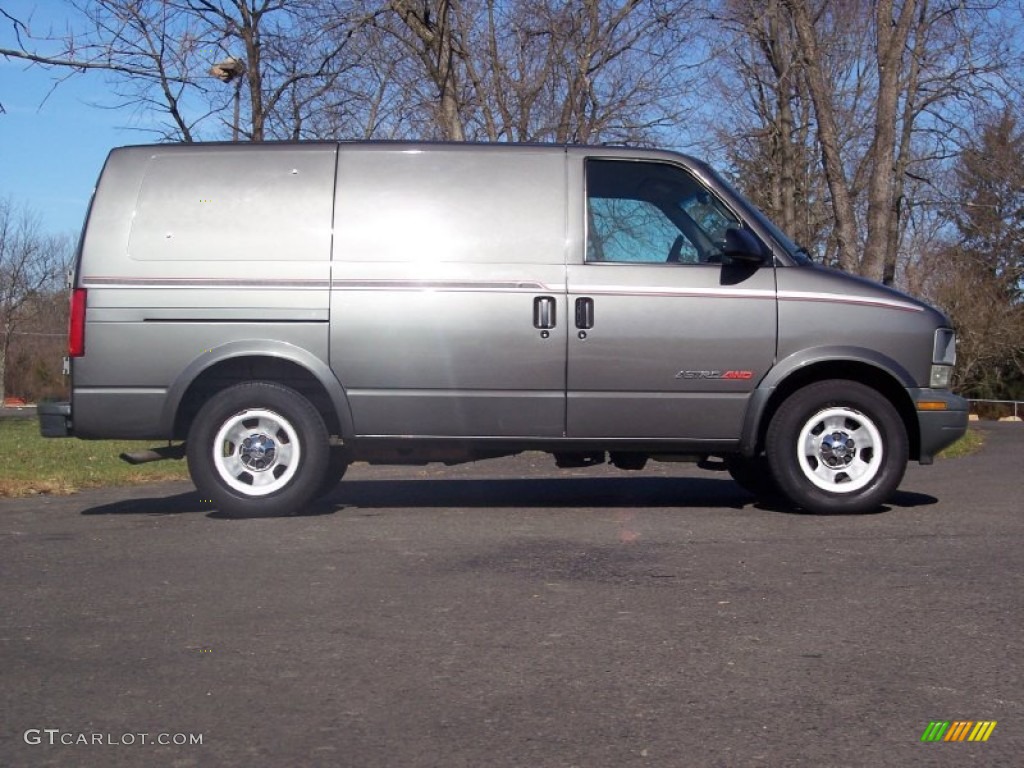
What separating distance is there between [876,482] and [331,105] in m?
12.2

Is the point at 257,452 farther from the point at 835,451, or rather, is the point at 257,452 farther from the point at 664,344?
the point at 835,451

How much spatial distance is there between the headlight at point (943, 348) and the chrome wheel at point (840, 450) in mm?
566

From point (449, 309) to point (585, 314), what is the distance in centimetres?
80

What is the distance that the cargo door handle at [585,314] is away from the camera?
7301 mm

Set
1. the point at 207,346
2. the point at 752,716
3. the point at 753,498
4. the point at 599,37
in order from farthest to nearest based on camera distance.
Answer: the point at 599,37
the point at 753,498
the point at 207,346
the point at 752,716

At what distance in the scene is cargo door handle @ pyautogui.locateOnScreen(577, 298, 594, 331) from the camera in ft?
24.0

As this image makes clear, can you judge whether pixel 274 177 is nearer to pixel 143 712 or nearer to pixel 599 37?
pixel 143 712

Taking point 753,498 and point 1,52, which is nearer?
point 753,498

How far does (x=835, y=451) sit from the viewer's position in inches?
294

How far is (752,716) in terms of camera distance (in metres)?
3.64

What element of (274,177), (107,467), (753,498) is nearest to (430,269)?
(274,177)

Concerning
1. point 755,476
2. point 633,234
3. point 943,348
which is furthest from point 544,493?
Result: point 943,348

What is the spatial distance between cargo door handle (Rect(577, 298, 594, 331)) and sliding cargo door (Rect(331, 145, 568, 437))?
0.30 feet

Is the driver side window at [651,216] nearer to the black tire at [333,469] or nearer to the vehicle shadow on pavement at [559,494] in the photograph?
the vehicle shadow on pavement at [559,494]
